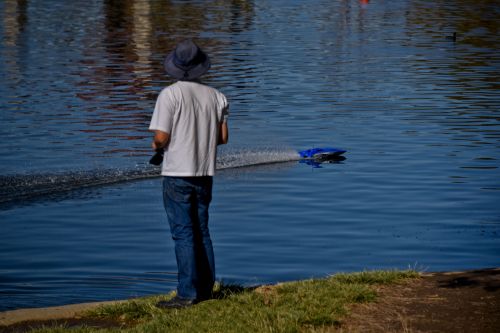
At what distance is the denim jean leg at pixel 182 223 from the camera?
9.46 m

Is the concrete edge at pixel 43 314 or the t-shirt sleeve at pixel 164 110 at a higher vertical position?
the t-shirt sleeve at pixel 164 110

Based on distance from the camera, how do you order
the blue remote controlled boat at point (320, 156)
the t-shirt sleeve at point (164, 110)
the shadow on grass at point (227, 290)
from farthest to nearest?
the blue remote controlled boat at point (320, 156) → the shadow on grass at point (227, 290) → the t-shirt sleeve at point (164, 110)

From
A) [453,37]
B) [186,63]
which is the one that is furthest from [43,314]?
[453,37]

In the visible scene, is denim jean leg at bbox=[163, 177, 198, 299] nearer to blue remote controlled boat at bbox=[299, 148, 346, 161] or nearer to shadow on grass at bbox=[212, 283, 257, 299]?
shadow on grass at bbox=[212, 283, 257, 299]

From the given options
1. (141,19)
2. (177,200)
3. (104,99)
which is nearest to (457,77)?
(104,99)

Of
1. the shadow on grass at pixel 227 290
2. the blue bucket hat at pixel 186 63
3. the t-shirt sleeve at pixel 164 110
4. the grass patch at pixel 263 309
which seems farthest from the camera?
the shadow on grass at pixel 227 290

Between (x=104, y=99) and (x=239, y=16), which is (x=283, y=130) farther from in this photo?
(x=239, y=16)

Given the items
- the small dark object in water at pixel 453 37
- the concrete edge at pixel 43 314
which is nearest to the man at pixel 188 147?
the concrete edge at pixel 43 314

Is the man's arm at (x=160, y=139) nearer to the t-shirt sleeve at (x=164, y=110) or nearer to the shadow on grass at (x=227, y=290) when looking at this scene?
the t-shirt sleeve at (x=164, y=110)

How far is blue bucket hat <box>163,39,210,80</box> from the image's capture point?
30.9ft

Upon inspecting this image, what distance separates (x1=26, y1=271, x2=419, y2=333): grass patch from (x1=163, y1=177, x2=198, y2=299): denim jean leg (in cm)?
29

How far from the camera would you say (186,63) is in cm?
941

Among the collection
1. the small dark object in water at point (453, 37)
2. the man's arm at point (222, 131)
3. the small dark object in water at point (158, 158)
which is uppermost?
the man's arm at point (222, 131)

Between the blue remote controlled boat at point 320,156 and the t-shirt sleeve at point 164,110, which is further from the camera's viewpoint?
the blue remote controlled boat at point 320,156
